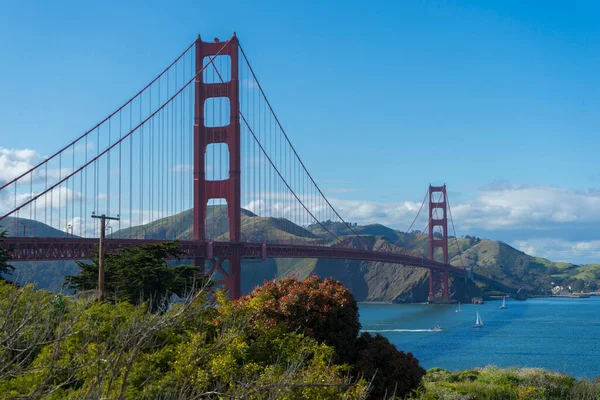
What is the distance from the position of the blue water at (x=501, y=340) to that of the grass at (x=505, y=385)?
20.8 feet

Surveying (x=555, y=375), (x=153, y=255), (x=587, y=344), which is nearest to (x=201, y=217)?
Result: (x=153, y=255)

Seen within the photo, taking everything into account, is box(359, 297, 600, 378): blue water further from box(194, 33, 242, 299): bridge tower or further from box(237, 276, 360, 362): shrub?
box(237, 276, 360, 362): shrub

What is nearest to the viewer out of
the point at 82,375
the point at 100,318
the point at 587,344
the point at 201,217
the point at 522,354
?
the point at 82,375

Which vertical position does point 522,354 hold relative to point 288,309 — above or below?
below

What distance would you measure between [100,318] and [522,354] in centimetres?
4700

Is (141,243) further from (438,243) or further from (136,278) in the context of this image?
(438,243)

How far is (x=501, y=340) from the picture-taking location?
2798 inches

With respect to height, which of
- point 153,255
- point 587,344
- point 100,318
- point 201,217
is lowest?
point 587,344

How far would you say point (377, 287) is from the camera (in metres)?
162

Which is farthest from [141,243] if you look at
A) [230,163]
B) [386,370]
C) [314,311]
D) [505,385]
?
[386,370]

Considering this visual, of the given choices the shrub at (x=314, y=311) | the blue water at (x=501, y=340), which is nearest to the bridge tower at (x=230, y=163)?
the blue water at (x=501, y=340)

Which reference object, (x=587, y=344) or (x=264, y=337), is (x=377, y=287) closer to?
(x=587, y=344)

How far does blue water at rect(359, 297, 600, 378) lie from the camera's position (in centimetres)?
5409

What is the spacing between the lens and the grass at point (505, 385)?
2769 centimetres
